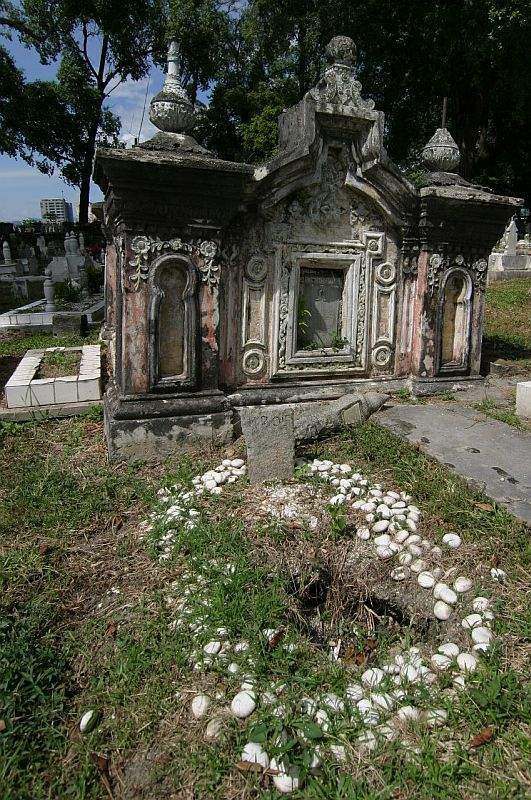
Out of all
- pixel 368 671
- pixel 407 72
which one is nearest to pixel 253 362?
pixel 368 671

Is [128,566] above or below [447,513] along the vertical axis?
below

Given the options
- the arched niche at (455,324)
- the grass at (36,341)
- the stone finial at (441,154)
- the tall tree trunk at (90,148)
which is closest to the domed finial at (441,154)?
the stone finial at (441,154)

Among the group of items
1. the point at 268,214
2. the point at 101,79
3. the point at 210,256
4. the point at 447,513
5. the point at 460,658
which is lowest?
the point at 460,658

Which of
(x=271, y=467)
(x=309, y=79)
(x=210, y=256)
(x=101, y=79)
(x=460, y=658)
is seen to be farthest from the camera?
(x=101, y=79)

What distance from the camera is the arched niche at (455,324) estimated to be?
593 cm

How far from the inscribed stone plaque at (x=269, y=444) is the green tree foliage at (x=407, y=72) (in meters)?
13.8

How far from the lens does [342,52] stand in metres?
5.18

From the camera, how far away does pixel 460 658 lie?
2.49 meters

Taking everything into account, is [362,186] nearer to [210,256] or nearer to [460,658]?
[210,256]

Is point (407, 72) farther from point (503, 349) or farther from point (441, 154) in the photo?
point (441, 154)

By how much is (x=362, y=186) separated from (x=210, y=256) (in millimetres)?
1775

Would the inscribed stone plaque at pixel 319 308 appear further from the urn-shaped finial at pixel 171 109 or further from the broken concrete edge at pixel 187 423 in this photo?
the urn-shaped finial at pixel 171 109

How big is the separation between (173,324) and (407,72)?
16.3 meters

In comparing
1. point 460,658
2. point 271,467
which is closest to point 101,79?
point 271,467
